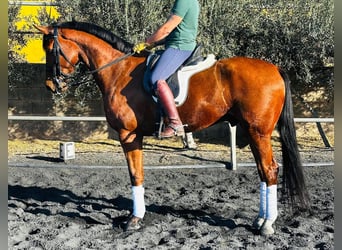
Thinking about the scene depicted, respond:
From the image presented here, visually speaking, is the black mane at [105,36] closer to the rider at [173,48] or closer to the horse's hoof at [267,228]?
the rider at [173,48]

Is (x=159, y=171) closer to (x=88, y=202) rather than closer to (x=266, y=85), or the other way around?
(x=88, y=202)

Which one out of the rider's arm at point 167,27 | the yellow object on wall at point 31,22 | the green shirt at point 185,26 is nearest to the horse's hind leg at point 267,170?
the green shirt at point 185,26

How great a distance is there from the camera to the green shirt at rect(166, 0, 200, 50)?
14.4 feet

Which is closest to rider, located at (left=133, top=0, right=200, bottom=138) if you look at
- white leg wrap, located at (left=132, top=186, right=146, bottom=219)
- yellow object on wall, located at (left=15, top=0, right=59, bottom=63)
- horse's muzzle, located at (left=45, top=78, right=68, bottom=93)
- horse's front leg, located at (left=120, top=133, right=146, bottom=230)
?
horse's front leg, located at (left=120, top=133, right=146, bottom=230)

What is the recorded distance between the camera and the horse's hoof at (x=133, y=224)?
4.67 m

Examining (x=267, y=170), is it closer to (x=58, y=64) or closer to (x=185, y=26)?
(x=185, y=26)

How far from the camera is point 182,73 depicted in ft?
15.0

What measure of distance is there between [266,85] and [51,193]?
11.0ft

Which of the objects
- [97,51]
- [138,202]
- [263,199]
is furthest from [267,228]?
[97,51]

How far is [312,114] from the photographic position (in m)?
9.95

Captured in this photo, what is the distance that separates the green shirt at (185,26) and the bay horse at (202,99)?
1.13ft

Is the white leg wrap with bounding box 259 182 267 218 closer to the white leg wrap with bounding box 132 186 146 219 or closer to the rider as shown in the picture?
the rider

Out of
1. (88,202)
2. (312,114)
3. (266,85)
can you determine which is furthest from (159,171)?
(312,114)

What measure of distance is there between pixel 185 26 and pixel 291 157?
1.73 meters
